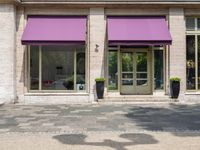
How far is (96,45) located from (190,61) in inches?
213

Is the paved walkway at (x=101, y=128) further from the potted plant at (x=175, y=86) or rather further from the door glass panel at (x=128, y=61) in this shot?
the door glass panel at (x=128, y=61)

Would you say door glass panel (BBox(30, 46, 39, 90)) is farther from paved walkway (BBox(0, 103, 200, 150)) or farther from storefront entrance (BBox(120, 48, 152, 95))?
storefront entrance (BBox(120, 48, 152, 95))

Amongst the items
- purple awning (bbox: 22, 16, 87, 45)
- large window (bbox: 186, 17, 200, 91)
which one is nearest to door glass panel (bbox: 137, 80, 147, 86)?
large window (bbox: 186, 17, 200, 91)

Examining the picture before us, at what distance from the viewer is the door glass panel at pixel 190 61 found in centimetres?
2354

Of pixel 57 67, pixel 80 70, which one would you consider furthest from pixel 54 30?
pixel 80 70

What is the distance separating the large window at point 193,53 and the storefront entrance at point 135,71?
224cm

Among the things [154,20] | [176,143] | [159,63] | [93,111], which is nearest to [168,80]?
[159,63]

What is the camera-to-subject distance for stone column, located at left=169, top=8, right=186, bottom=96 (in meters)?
23.1

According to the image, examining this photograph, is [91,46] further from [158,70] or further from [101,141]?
[101,141]

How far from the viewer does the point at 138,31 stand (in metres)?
22.5

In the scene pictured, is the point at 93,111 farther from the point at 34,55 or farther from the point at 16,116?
the point at 34,55

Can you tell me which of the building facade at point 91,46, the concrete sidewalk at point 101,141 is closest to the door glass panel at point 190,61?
the building facade at point 91,46

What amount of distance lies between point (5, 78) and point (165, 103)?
8.54m

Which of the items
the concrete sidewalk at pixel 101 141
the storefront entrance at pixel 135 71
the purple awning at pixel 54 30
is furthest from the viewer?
the storefront entrance at pixel 135 71
